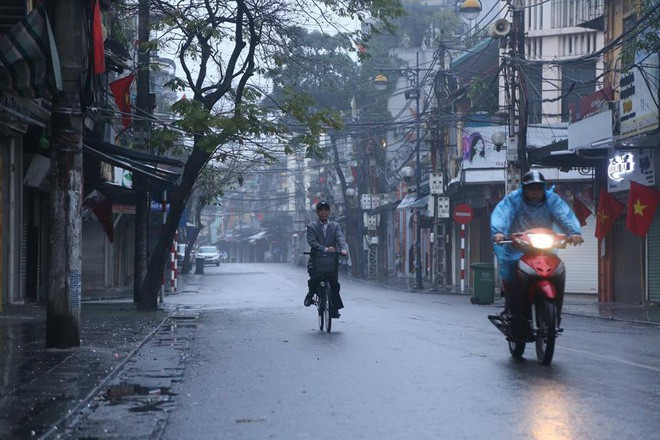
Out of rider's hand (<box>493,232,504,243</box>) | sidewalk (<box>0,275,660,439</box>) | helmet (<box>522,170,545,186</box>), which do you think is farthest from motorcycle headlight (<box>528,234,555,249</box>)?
sidewalk (<box>0,275,660,439</box>)

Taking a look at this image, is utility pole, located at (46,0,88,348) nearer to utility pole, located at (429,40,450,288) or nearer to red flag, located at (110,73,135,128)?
red flag, located at (110,73,135,128)

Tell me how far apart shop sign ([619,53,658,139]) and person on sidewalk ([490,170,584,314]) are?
508 inches

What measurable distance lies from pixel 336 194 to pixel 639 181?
57197 mm

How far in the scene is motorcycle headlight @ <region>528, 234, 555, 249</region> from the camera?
1017 cm

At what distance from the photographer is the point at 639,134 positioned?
77.8 feet

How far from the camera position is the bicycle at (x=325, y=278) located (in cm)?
1505

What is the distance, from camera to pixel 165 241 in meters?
21.6

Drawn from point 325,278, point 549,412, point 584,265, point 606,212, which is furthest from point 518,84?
point 549,412

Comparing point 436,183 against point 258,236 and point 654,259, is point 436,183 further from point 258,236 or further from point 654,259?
point 258,236

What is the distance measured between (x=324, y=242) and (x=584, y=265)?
910 inches

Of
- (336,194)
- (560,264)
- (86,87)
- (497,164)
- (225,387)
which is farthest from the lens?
(336,194)

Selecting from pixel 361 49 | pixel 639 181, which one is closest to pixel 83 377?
pixel 361 49

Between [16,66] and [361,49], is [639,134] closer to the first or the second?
[361,49]

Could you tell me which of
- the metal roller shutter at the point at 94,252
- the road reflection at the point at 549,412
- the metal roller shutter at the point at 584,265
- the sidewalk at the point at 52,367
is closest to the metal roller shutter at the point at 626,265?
the metal roller shutter at the point at 584,265
